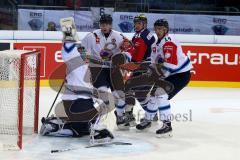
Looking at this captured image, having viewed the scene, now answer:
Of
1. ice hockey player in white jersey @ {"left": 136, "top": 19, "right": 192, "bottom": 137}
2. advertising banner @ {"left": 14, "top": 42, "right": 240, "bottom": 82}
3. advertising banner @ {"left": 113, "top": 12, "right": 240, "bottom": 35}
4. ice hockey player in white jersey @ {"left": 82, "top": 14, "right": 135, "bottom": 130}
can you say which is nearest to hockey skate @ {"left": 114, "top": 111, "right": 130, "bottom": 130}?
ice hockey player in white jersey @ {"left": 82, "top": 14, "right": 135, "bottom": 130}

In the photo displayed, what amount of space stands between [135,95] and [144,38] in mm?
580

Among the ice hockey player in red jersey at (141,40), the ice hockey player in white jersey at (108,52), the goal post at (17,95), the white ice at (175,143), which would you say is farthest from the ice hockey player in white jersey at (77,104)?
the ice hockey player in red jersey at (141,40)

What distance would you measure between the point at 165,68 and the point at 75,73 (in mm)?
853

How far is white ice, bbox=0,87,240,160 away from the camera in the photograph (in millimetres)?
4184

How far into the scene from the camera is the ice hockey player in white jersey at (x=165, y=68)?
4.88 meters

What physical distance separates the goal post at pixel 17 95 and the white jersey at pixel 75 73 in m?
0.31

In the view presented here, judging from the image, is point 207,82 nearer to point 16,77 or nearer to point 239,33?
point 239,33

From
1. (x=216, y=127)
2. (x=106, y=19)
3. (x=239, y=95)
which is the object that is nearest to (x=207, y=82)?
(x=239, y=95)

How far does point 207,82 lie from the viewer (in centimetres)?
834

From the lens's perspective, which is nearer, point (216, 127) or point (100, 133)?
point (100, 133)

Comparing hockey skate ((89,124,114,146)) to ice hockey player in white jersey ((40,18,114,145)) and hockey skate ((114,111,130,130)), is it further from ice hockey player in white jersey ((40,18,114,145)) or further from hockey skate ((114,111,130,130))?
hockey skate ((114,111,130,130))

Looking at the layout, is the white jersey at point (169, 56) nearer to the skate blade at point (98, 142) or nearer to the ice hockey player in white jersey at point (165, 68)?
the ice hockey player in white jersey at point (165, 68)

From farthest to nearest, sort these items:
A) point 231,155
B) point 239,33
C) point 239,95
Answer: point 239,33 → point 239,95 → point 231,155

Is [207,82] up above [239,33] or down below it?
below
